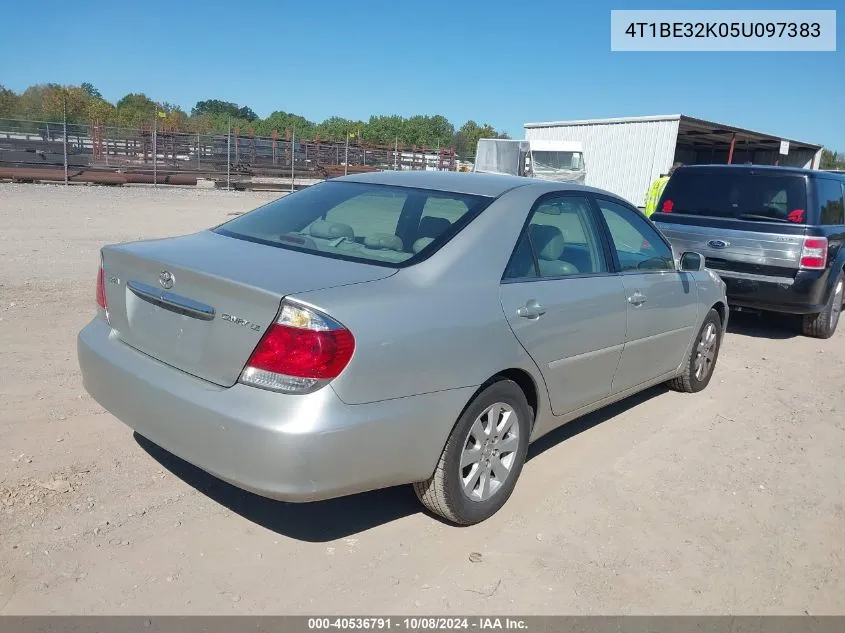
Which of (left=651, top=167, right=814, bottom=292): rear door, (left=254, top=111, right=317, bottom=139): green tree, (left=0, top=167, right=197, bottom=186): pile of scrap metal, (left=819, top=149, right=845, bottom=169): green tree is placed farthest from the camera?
(left=254, top=111, right=317, bottom=139): green tree

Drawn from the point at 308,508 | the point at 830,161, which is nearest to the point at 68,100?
the point at 308,508

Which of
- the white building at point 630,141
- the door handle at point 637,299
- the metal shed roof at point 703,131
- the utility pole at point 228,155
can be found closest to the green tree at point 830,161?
the metal shed roof at point 703,131

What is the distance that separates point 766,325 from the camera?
9.19 m

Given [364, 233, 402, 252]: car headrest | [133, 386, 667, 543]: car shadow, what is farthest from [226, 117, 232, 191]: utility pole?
[364, 233, 402, 252]: car headrest

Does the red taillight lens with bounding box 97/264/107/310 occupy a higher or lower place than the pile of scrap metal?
lower

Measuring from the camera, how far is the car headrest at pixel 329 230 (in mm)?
3656

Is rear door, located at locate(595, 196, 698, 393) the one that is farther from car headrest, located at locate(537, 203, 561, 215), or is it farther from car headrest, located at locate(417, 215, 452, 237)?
car headrest, located at locate(417, 215, 452, 237)

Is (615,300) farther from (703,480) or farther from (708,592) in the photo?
(708,592)

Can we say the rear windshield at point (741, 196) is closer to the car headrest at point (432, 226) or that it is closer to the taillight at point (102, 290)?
the car headrest at point (432, 226)

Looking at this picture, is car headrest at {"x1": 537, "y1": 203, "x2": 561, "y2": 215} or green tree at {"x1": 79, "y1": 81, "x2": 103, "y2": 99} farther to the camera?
green tree at {"x1": 79, "y1": 81, "x2": 103, "y2": 99}

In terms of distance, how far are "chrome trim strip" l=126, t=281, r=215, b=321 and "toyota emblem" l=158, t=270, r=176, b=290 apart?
0.10ft

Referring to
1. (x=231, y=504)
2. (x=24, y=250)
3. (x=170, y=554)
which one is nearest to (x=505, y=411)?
(x=231, y=504)

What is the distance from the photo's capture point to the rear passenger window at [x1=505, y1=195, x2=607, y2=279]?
12.1ft

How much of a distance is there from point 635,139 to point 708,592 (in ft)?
86.5
